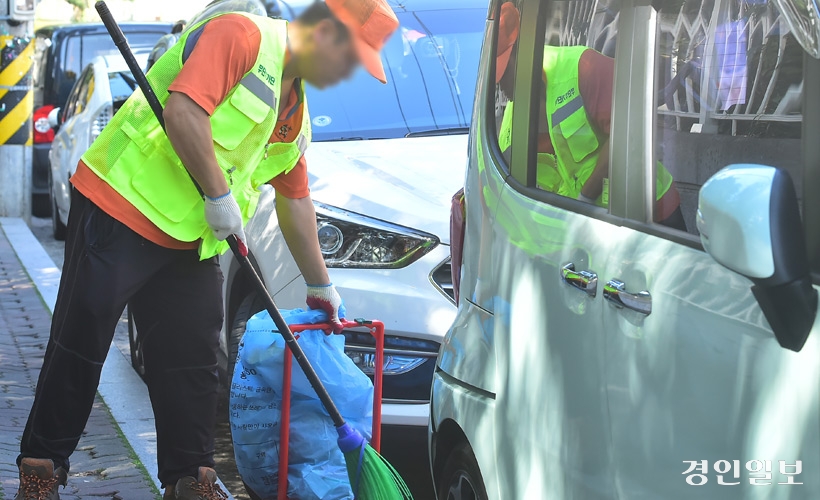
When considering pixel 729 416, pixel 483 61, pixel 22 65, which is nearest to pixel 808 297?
pixel 729 416

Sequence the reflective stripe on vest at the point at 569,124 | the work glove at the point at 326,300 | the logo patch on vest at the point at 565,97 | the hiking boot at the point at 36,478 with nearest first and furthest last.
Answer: the reflective stripe on vest at the point at 569,124 < the logo patch on vest at the point at 565,97 < the hiking boot at the point at 36,478 < the work glove at the point at 326,300

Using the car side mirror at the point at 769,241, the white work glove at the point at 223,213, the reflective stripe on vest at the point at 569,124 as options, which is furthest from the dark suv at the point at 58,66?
the car side mirror at the point at 769,241

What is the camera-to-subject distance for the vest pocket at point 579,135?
2.54 meters

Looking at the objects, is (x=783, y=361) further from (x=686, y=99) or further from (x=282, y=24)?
(x=282, y=24)

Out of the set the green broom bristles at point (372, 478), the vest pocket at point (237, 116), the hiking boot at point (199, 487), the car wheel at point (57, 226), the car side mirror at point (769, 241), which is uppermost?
the car side mirror at point (769, 241)

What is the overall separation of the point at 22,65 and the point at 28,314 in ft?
18.6

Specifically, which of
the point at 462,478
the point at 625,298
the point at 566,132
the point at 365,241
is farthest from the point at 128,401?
the point at 625,298

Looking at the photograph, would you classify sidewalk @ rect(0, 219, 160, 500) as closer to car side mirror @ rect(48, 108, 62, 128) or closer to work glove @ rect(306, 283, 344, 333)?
work glove @ rect(306, 283, 344, 333)

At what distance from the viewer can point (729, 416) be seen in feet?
5.85

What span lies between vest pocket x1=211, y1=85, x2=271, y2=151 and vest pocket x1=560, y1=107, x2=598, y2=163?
104 centimetres

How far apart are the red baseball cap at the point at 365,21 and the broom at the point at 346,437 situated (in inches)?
23.8

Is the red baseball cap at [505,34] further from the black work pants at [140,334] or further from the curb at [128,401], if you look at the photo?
the curb at [128,401]

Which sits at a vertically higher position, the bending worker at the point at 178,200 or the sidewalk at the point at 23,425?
the bending worker at the point at 178,200

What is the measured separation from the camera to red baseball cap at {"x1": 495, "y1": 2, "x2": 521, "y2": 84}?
3025 millimetres
